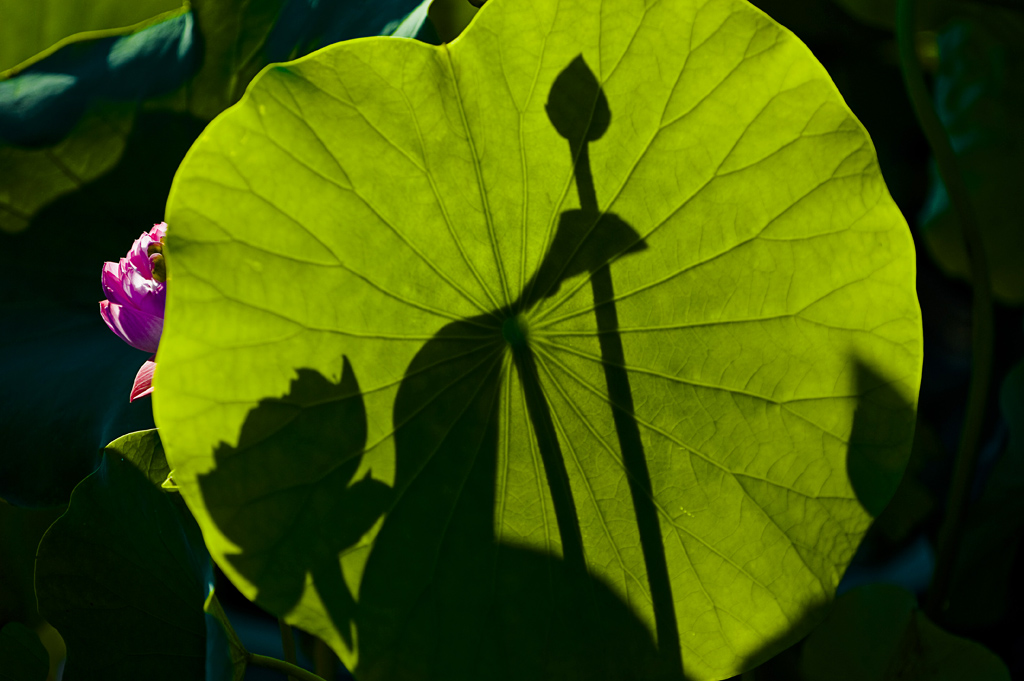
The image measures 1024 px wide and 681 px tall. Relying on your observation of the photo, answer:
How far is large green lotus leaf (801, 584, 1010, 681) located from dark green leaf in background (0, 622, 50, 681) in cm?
92

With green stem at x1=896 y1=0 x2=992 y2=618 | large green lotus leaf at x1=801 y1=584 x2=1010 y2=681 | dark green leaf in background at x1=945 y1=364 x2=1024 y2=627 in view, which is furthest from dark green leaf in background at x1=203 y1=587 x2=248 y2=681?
dark green leaf in background at x1=945 y1=364 x2=1024 y2=627

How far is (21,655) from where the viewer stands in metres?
0.81

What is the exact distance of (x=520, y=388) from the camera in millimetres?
604

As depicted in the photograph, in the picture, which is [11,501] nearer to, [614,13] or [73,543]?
[73,543]

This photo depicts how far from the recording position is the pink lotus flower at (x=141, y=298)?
1.98ft

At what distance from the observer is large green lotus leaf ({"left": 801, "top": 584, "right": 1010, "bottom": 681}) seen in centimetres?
84

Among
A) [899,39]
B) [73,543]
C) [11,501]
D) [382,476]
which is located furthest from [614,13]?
[11,501]

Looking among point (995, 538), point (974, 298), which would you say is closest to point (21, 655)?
point (974, 298)

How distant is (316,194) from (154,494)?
12.8 inches

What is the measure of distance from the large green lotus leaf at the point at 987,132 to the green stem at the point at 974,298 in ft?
1.29

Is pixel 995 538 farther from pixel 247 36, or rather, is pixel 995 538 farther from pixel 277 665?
pixel 247 36

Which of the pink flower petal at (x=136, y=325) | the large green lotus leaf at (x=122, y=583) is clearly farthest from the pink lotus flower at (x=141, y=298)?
the large green lotus leaf at (x=122, y=583)

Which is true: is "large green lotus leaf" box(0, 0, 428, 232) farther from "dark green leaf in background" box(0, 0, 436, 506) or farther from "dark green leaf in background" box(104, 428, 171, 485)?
"dark green leaf in background" box(104, 428, 171, 485)

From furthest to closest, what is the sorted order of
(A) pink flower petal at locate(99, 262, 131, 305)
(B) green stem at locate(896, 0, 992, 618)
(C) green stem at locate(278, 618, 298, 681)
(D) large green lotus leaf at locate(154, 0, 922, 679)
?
(B) green stem at locate(896, 0, 992, 618)
(C) green stem at locate(278, 618, 298, 681)
(A) pink flower petal at locate(99, 262, 131, 305)
(D) large green lotus leaf at locate(154, 0, 922, 679)
